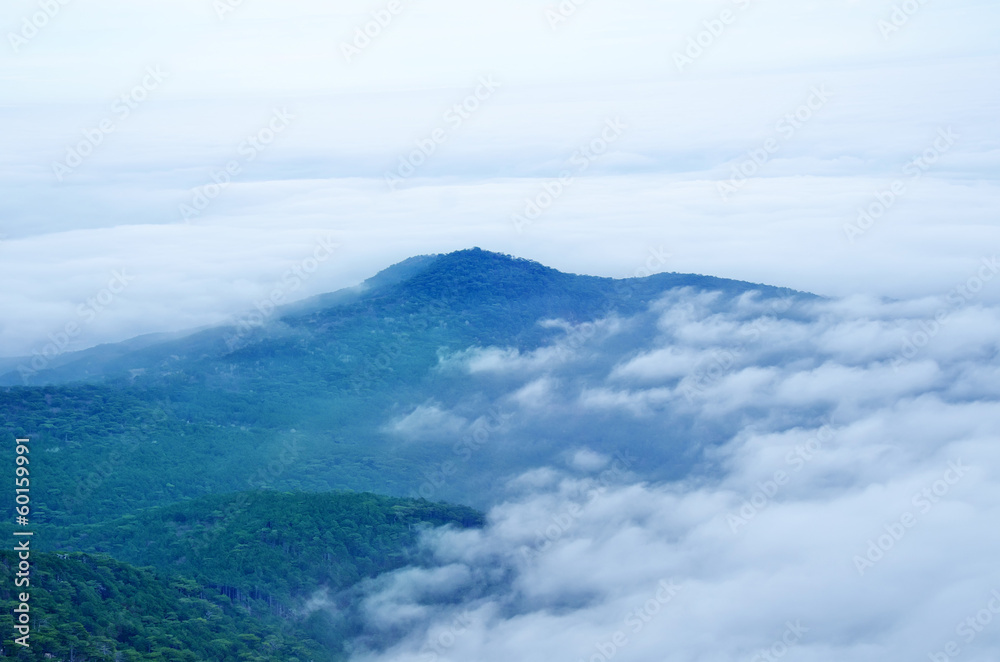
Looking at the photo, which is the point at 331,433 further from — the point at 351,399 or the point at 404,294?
the point at 404,294

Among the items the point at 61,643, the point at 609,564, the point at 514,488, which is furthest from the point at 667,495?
the point at 61,643

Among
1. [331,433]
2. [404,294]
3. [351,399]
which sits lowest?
[331,433]

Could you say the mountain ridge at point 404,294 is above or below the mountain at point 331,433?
above

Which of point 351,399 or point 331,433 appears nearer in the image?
point 331,433

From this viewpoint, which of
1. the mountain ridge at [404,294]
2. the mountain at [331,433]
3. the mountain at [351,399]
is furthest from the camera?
the mountain ridge at [404,294]

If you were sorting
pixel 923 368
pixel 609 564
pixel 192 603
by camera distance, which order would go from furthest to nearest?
pixel 923 368 → pixel 609 564 → pixel 192 603

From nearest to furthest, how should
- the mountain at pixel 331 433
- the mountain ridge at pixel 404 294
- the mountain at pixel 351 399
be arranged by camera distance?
1. the mountain at pixel 331 433
2. the mountain at pixel 351 399
3. the mountain ridge at pixel 404 294

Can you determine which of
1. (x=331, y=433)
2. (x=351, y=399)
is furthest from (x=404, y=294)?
(x=331, y=433)

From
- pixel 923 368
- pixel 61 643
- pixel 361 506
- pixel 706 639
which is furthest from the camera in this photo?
pixel 923 368

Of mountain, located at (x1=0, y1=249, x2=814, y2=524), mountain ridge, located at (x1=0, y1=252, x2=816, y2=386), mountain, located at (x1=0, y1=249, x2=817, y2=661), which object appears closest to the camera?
mountain, located at (x1=0, y1=249, x2=817, y2=661)

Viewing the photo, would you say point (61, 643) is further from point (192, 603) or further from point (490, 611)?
point (490, 611)

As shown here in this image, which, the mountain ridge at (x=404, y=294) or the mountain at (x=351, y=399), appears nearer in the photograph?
the mountain at (x=351, y=399)
